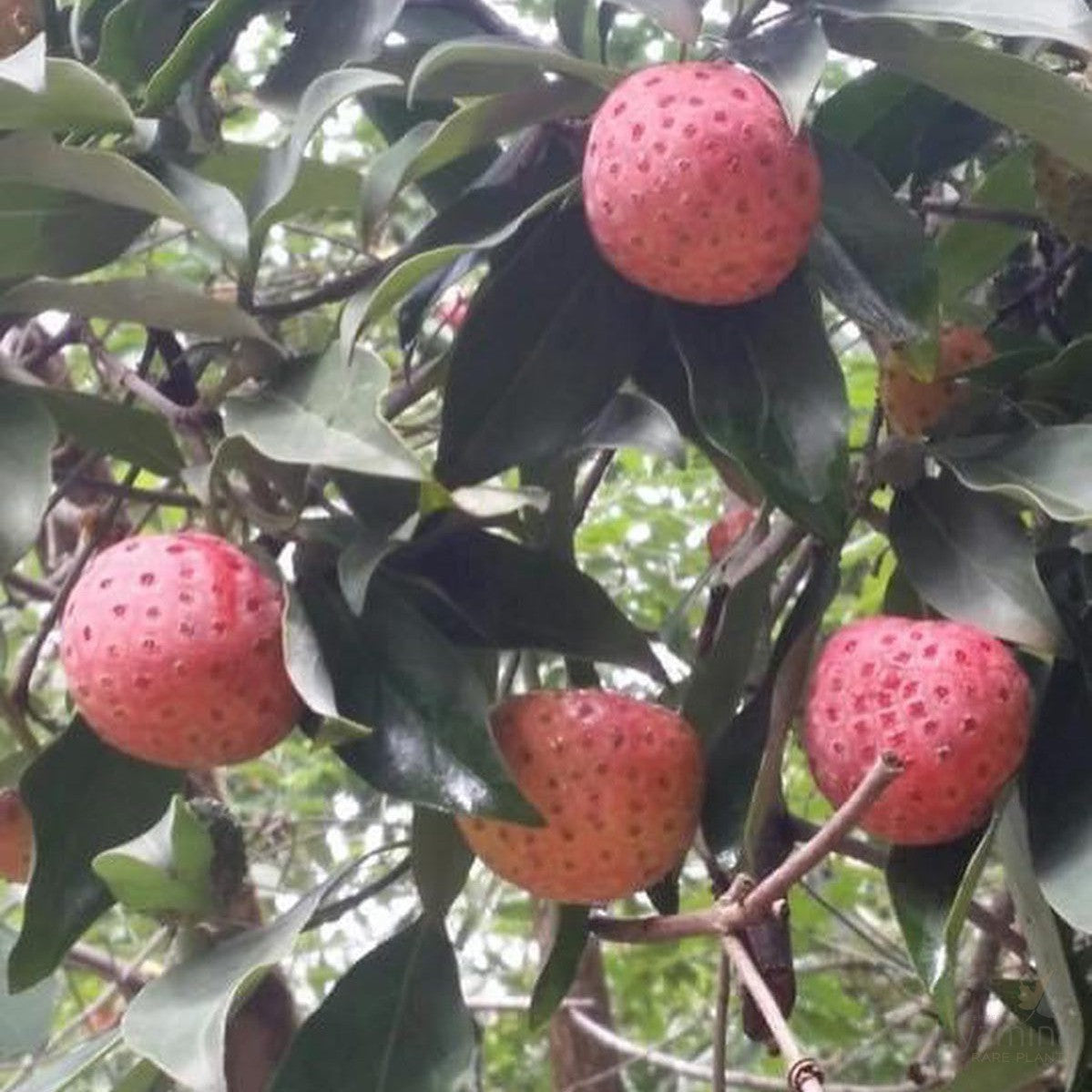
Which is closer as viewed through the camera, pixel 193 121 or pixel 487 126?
pixel 487 126

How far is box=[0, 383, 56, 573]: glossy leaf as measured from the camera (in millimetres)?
668

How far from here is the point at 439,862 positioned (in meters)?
0.79

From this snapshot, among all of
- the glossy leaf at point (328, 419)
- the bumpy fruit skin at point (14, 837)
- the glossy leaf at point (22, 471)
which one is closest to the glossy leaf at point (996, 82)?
the glossy leaf at point (328, 419)

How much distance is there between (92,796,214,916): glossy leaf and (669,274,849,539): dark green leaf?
0.25 meters

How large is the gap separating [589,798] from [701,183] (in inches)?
8.5

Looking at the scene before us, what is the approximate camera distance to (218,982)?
728mm

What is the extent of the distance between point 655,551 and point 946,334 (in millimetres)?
816

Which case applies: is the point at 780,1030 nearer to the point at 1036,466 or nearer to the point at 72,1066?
the point at 1036,466

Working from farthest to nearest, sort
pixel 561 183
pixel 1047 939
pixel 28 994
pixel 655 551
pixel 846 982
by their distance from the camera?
pixel 846 982 → pixel 655 551 → pixel 28 994 → pixel 561 183 → pixel 1047 939

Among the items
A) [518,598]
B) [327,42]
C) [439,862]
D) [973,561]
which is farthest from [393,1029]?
[327,42]

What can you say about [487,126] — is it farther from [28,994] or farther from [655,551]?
[655,551]

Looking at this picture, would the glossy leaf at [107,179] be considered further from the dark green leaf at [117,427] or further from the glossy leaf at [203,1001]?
the glossy leaf at [203,1001]

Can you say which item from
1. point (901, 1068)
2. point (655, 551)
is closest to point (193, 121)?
point (655, 551)

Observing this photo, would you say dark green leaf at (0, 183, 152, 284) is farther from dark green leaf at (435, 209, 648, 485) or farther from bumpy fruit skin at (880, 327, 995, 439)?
bumpy fruit skin at (880, 327, 995, 439)
